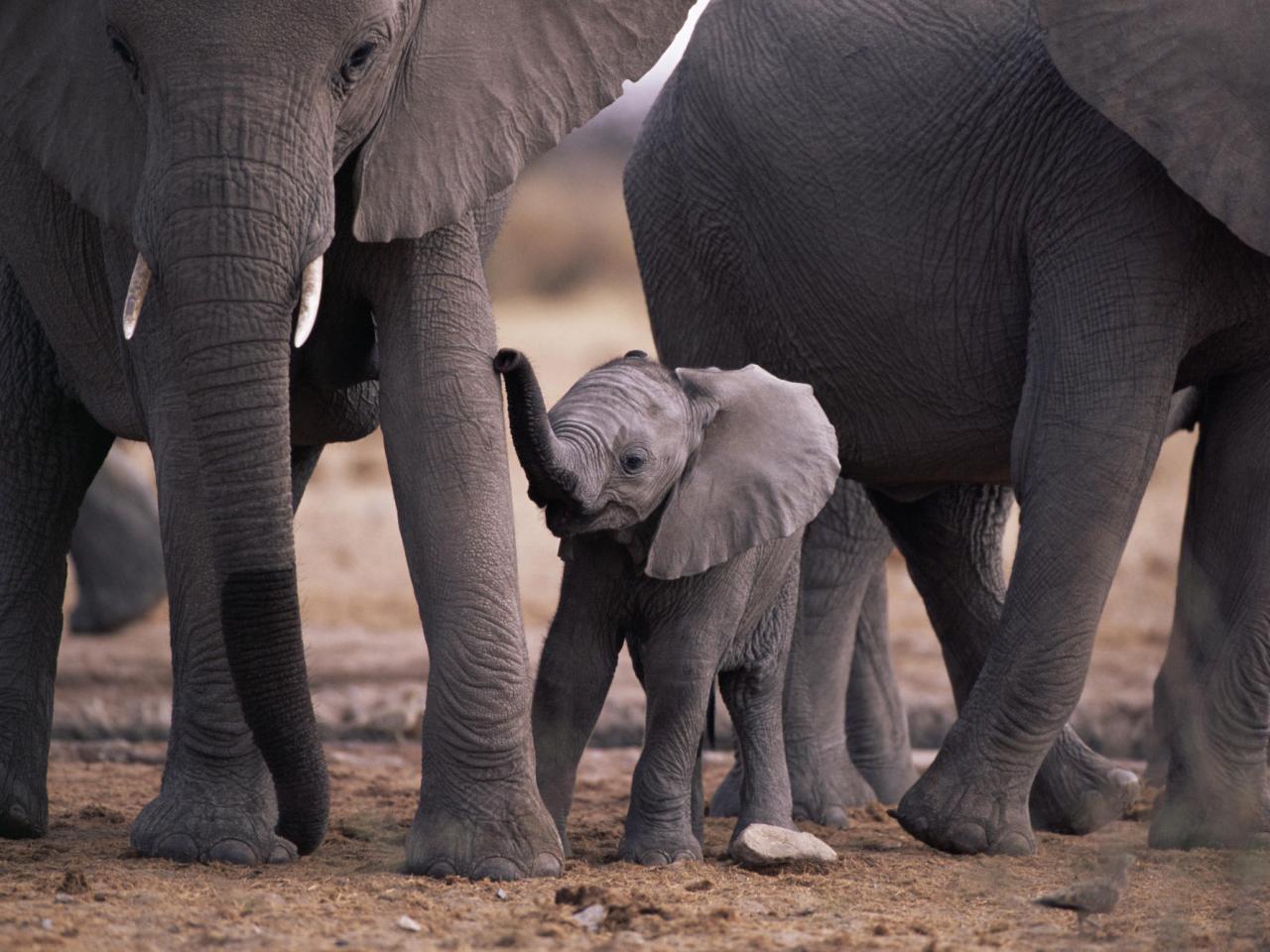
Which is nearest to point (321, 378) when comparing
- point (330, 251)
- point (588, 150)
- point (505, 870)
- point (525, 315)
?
point (330, 251)

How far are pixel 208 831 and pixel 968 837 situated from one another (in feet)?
5.66

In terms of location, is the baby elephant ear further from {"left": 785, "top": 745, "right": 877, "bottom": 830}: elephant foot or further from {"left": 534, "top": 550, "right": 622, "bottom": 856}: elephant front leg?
{"left": 785, "top": 745, "right": 877, "bottom": 830}: elephant foot

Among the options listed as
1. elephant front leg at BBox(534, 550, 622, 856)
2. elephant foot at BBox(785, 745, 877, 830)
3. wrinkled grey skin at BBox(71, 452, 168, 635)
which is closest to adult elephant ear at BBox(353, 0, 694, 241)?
elephant front leg at BBox(534, 550, 622, 856)

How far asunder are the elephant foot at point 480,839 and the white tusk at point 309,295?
3.26 ft

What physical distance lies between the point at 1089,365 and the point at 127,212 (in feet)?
7.06

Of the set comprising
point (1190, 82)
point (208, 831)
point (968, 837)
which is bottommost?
point (208, 831)

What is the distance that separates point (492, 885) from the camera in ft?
13.4

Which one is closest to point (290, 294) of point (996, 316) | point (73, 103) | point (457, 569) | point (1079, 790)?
point (457, 569)

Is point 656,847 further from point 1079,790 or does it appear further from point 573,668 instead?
point 1079,790

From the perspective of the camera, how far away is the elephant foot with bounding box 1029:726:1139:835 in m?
5.64

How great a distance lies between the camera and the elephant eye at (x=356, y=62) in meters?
3.96

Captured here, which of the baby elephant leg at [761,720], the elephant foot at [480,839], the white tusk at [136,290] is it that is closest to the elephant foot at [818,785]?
the baby elephant leg at [761,720]

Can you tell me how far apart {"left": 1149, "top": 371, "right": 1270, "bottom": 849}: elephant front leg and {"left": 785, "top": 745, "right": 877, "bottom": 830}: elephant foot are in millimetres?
896

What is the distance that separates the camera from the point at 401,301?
432 centimetres
